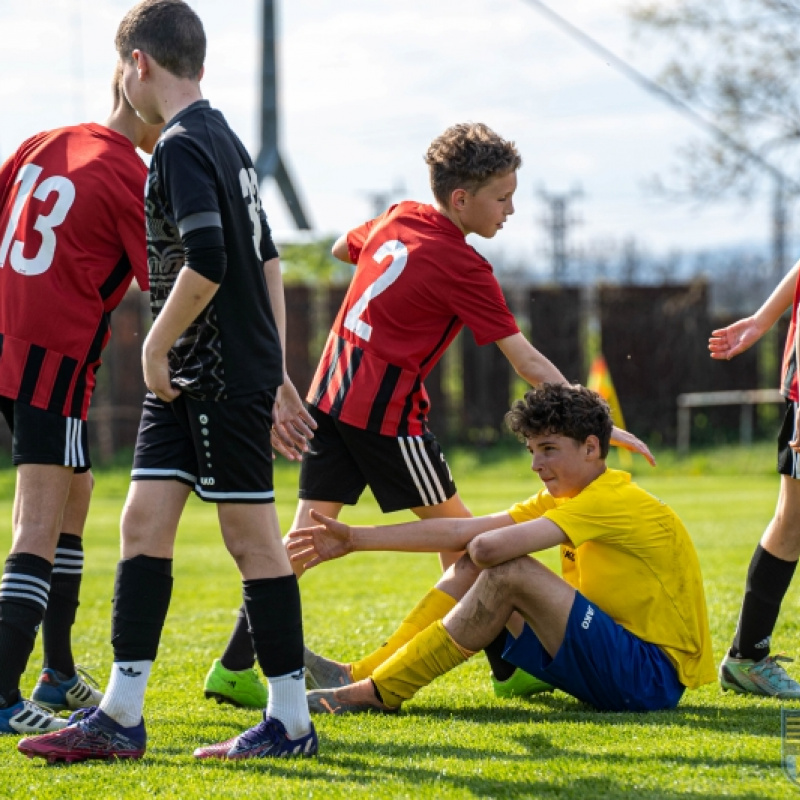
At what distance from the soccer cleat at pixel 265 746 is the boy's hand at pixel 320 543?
0.70 meters

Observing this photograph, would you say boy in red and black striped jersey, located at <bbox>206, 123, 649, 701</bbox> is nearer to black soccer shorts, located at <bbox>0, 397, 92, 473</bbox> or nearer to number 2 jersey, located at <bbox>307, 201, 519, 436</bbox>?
number 2 jersey, located at <bbox>307, 201, 519, 436</bbox>

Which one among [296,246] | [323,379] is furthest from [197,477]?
[296,246]

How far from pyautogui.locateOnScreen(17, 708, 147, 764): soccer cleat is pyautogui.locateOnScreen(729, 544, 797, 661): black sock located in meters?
2.25

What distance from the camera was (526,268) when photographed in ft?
152

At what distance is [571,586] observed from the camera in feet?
13.4

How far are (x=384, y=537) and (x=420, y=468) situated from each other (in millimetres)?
405

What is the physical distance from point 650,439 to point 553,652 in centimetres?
2097

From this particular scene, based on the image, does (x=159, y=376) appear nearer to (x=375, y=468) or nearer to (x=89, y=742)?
(x=89, y=742)

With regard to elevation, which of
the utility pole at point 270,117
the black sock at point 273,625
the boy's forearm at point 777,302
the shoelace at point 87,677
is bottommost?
the shoelace at point 87,677

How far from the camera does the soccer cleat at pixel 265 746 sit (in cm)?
353

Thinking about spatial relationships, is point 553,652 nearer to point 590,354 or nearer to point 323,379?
point 323,379

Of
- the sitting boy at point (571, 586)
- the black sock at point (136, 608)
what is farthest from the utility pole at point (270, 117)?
the black sock at point (136, 608)

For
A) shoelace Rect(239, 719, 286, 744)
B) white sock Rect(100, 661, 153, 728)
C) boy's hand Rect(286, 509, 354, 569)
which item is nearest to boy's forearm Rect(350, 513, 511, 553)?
boy's hand Rect(286, 509, 354, 569)

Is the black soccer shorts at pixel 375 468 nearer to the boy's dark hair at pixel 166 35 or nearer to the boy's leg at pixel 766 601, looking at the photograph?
the boy's leg at pixel 766 601
